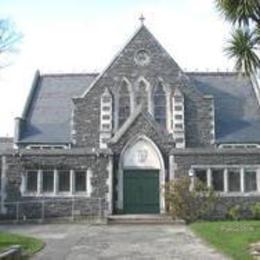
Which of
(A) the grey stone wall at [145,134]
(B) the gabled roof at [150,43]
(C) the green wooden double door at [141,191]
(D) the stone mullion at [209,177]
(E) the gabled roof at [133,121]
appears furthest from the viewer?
(B) the gabled roof at [150,43]

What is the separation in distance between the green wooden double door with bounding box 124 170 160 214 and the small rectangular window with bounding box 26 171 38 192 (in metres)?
4.80

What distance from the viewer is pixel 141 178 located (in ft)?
103

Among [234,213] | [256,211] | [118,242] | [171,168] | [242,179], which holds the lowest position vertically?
[118,242]

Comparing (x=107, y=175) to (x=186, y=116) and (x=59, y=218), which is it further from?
(x=186, y=116)

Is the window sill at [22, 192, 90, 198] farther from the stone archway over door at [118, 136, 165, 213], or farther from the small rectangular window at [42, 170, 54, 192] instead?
the stone archway over door at [118, 136, 165, 213]

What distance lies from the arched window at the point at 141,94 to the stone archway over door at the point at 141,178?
4524mm

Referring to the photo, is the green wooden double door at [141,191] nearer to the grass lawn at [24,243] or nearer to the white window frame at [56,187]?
the white window frame at [56,187]

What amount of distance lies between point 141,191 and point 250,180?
19.0 ft

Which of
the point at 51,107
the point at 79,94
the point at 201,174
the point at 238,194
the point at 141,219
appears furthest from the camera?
the point at 79,94

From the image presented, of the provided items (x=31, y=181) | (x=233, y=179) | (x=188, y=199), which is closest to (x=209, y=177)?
(x=233, y=179)

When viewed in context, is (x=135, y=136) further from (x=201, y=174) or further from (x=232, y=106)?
(x=232, y=106)

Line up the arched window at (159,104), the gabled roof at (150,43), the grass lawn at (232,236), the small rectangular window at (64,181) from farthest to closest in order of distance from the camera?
the gabled roof at (150,43) < the arched window at (159,104) < the small rectangular window at (64,181) < the grass lawn at (232,236)

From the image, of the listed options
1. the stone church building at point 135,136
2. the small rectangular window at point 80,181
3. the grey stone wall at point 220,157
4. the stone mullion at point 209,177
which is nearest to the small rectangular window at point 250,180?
the stone church building at point 135,136

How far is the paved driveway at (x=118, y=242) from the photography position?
53.7 ft
